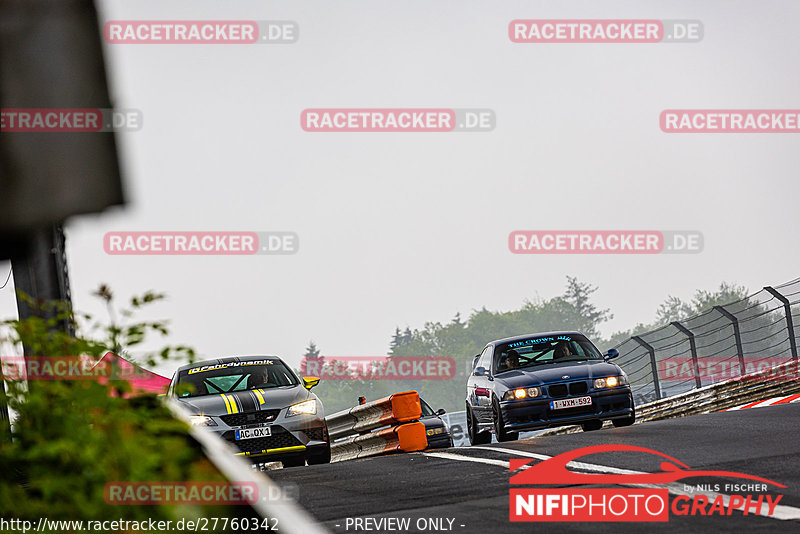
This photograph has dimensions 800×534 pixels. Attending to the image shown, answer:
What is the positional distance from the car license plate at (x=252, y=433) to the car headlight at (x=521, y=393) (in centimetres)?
353

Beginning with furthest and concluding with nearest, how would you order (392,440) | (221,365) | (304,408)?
(392,440), (221,365), (304,408)

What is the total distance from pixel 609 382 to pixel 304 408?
4338 millimetres

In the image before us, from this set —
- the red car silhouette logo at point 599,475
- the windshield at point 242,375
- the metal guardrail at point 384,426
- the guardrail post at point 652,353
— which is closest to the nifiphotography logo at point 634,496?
the red car silhouette logo at point 599,475

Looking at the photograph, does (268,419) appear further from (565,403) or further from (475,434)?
(475,434)

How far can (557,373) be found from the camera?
1362cm

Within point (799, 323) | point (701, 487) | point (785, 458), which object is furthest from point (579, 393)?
point (799, 323)

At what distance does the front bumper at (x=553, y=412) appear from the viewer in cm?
1337

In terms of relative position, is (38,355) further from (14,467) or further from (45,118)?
(45,118)

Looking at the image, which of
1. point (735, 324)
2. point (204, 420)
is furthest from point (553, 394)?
point (735, 324)

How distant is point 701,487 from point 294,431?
5.85 meters

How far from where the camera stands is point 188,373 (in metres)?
13.1

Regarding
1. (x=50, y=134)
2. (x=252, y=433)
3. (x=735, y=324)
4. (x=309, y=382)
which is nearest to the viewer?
(x=50, y=134)

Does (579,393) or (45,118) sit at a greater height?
(45,118)

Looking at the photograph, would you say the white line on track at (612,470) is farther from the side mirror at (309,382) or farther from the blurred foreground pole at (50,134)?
the blurred foreground pole at (50,134)
